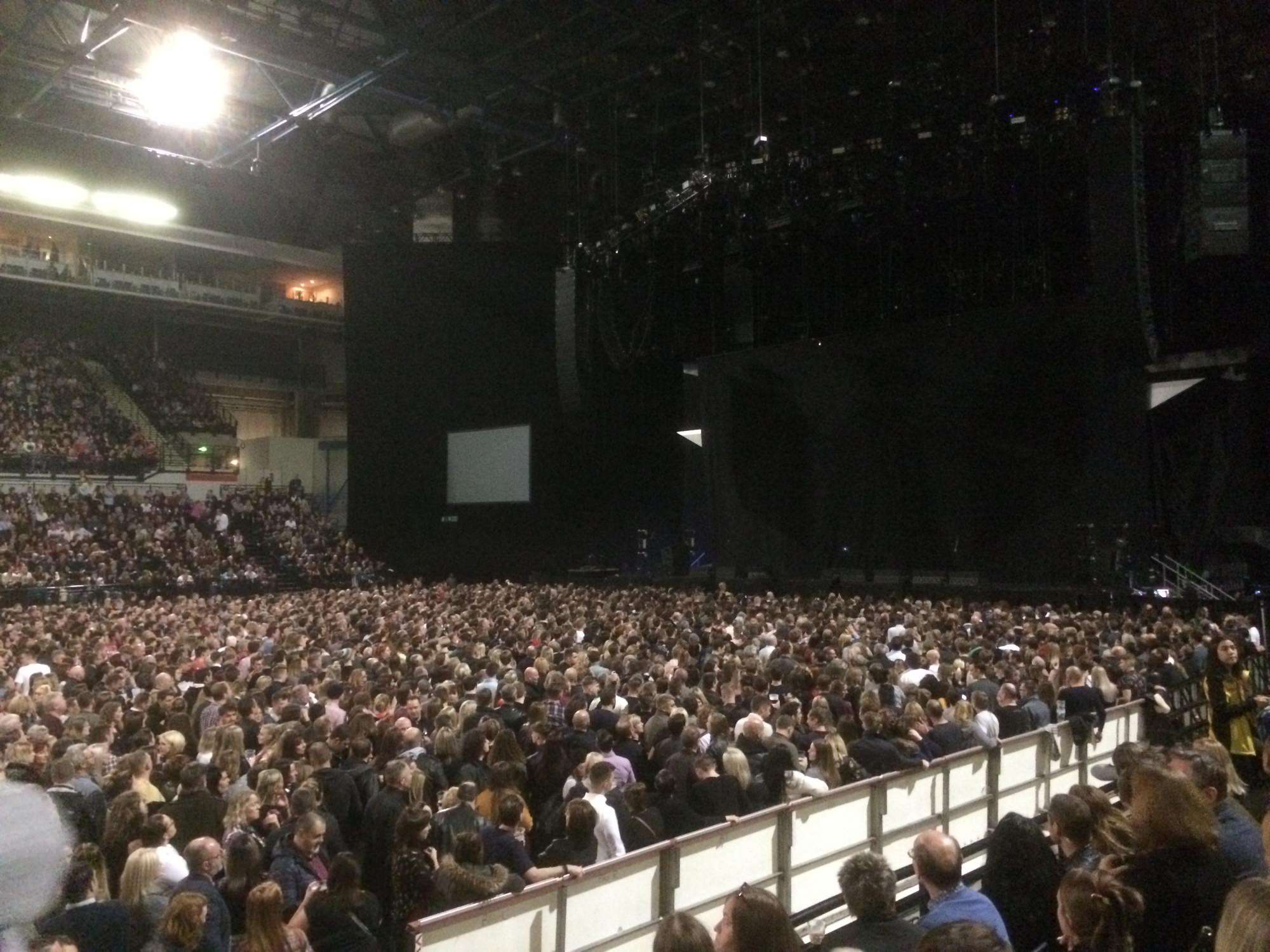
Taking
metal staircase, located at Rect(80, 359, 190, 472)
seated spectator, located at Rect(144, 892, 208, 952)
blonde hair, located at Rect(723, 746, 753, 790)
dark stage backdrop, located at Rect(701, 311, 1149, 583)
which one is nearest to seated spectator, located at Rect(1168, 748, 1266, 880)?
blonde hair, located at Rect(723, 746, 753, 790)

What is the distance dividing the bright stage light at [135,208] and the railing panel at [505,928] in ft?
98.9

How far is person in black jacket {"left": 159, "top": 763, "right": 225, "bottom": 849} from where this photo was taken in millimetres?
4910

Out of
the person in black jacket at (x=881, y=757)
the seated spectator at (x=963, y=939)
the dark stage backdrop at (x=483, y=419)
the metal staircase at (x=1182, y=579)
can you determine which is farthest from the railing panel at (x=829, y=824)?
the dark stage backdrop at (x=483, y=419)

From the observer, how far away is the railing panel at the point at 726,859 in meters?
4.88

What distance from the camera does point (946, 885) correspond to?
3.49 m

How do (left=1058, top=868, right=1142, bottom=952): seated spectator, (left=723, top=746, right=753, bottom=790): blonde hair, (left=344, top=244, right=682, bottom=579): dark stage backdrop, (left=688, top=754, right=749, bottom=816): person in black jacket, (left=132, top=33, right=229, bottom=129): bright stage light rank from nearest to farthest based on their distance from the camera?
(left=1058, top=868, right=1142, bottom=952): seated spectator, (left=688, top=754, right=749, bottom=816): person in black jacket, (left=723, top=746, right=753, bottom=790): blonde hair, (left=132, top=33, right=229, bottom=129): bright stage light, (left=344, top=244, right=682, bottom=579): dark stage backdrop

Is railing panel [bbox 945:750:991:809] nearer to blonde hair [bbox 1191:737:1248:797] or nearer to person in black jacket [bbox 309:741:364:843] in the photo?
blonde hair [bbox 1191:737:1248:797]

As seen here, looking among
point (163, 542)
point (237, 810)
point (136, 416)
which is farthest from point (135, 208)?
point (237, 810)

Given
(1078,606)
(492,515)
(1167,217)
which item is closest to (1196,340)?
(1167,217)

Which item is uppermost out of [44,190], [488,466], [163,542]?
[44,190]

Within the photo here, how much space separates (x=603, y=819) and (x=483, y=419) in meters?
22.0

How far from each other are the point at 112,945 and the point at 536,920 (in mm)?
1559

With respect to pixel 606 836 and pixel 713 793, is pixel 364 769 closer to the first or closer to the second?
pixel 606 836

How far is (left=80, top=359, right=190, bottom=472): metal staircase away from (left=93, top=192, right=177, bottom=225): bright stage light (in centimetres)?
467
